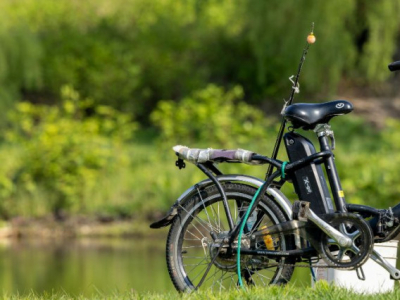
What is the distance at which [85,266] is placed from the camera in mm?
10797

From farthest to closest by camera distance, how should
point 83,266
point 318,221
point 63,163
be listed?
point 63,163
point 83,266
point 318,221

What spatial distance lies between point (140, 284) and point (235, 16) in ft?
37.2

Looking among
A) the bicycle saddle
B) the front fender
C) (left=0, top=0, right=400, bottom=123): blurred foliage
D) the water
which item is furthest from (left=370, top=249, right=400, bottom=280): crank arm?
(left=0, top=0, right=400, bottom=123): blurred foliage

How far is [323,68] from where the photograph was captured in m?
16.4

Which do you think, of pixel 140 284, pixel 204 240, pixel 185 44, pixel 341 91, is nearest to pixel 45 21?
pixel 185 44

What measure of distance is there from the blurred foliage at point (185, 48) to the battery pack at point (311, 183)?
11.2 metres

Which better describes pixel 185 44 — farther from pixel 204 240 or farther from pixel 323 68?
pixel 204 240

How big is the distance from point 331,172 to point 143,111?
14.7m

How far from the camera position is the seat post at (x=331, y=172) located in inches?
183

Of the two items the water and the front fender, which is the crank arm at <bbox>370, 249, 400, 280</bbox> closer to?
the front fender

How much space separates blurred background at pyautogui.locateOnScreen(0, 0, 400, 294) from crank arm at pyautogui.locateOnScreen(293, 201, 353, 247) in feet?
13.5

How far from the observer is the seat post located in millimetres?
4641

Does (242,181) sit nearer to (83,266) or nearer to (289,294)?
(289,294)

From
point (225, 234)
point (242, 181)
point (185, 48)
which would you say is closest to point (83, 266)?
point (225, 234)
